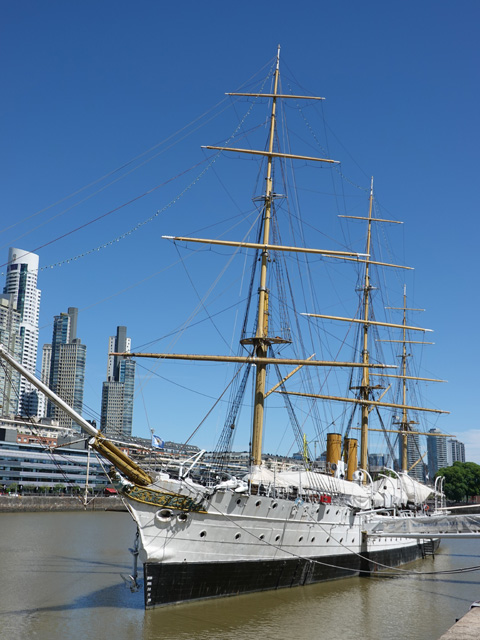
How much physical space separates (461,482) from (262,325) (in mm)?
96884

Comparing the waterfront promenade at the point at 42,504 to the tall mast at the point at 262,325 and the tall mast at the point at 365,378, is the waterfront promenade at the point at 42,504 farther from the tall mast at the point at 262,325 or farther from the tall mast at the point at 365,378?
the tall mast at the point at 262,325

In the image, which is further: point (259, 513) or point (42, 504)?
point (42, 504)

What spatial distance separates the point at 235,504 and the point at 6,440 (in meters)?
102

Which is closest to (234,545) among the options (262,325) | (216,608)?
(216,608)

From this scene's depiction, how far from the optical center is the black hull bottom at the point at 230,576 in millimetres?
23266

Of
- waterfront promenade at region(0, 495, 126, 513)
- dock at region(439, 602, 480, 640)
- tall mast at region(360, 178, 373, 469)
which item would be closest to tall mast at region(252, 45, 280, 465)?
dock at region(439, 602, 480, 640)

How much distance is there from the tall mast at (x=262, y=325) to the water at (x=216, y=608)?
6.92 m

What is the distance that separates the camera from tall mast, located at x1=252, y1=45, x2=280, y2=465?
3180cm

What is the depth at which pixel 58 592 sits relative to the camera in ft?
90.0

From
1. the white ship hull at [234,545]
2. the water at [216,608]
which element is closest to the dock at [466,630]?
the water at [216,608]

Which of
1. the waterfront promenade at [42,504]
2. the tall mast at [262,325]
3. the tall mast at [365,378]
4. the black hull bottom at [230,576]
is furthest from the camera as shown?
the waterfront promenade at [42,504]

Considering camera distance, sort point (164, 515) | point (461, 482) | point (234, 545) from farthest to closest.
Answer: point (461, 482), point (234, 545), point (164, 515)

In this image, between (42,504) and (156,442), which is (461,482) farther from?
(156,442)

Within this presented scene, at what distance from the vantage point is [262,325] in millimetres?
33750
